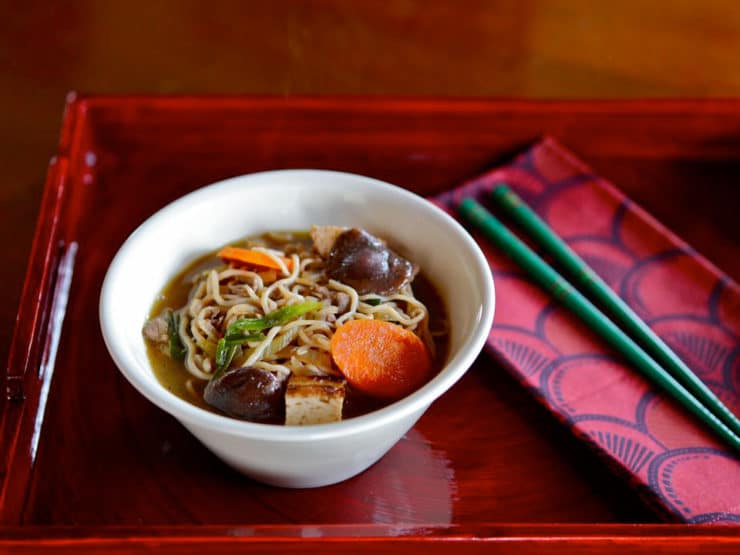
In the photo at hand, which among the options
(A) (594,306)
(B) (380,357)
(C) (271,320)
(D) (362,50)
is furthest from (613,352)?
(D) (362,50)

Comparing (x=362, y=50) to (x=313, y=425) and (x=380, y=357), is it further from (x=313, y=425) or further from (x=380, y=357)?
(x=313, y=425)

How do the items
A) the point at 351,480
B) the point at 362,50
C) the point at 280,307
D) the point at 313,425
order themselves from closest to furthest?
the point at 313,425
the point at 351,480
the point at 280,307
the point at 362,50

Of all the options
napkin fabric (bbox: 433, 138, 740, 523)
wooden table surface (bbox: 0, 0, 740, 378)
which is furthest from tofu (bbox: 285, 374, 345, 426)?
wooden table surface (bbox: 0, 0, 740, 378)

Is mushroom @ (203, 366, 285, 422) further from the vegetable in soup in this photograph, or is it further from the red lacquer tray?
the red lacquer tray

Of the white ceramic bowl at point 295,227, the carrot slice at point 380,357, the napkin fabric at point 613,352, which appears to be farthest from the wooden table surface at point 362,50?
the carrot slice at point 380,357

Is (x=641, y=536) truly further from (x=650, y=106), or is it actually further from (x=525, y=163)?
(x=650, y=106)

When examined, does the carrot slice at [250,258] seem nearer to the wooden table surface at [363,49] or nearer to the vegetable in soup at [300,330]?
the vegetable in soup at [300,330]
